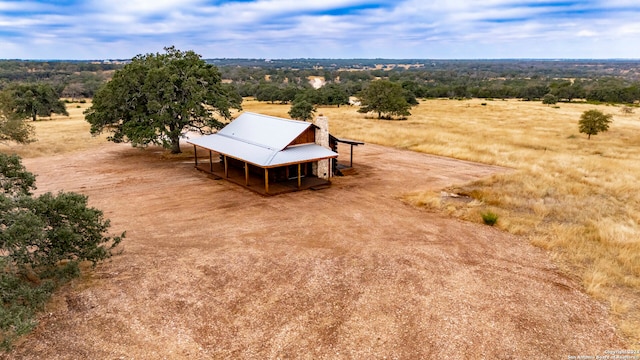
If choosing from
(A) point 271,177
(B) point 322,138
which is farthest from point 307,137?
(A) point 271,177

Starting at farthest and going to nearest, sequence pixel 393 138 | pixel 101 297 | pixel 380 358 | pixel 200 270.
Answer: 1. pixel 393 138
2. pixel 200 270
3. pixel 101 297
4. pixel 380 358

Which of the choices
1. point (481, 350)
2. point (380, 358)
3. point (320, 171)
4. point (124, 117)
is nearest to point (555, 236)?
point (481, 350)

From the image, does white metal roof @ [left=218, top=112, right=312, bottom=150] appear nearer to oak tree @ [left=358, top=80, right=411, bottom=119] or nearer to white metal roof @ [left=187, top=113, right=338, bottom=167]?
white metal roof @ [left=187, top=113, right=338, bottom=167]

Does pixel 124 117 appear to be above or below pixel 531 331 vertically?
above

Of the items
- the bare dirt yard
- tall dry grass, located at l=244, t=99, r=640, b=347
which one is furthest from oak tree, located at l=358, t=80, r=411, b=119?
the bare dirt yard

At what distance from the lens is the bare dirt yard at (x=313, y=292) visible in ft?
28.4

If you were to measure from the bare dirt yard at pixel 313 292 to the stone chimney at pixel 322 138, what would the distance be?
435 cm

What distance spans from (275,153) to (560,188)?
15.4 metres

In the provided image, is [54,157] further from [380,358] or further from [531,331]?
[531,331]

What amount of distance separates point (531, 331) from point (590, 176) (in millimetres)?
18847

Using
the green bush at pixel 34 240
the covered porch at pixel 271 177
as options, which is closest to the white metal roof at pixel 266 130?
the covered porch at pixel 271 177

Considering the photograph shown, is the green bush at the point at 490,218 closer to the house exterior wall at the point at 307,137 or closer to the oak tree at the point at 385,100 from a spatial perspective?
the house exterior wall at the point at 307,137

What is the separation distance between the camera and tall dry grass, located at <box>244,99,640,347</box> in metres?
12.1

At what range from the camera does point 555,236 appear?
1450 cm
